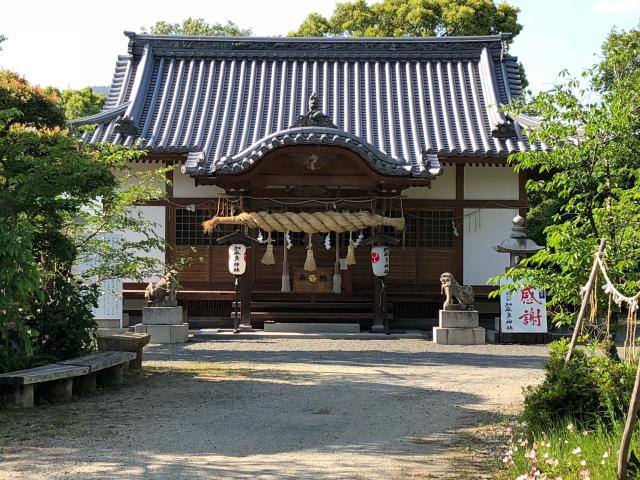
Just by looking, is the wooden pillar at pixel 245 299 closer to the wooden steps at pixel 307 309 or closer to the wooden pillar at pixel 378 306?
the wooden steps at pixel 307 309

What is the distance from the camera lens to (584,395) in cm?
669

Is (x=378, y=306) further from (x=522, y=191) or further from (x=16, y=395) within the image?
(x=16, y=395)

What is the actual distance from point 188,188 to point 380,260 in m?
4.86

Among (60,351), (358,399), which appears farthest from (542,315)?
(60,351)

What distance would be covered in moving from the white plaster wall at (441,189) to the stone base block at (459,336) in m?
3.91

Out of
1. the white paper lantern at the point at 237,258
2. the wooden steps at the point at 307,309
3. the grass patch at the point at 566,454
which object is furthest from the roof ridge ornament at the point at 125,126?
the grass patch at the point at 566,454

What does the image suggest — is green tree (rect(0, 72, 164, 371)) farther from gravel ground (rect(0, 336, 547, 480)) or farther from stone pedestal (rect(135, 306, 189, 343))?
stone pedestal (rect(135, 306, 189, 343))

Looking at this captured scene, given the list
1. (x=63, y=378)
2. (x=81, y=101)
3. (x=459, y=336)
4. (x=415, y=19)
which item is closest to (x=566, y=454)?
(x=63, y=378)

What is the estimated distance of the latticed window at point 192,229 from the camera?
59.6 ft

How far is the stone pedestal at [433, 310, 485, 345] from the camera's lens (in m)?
15.2

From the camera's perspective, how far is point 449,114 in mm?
19281

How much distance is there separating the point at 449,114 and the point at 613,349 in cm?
1237

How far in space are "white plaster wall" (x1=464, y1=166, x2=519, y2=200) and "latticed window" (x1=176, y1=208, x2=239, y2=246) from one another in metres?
5.75

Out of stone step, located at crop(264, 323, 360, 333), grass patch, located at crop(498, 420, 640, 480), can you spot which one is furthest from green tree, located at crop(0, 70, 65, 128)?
grass patch, located at crop(498, 420, 640, 480)
